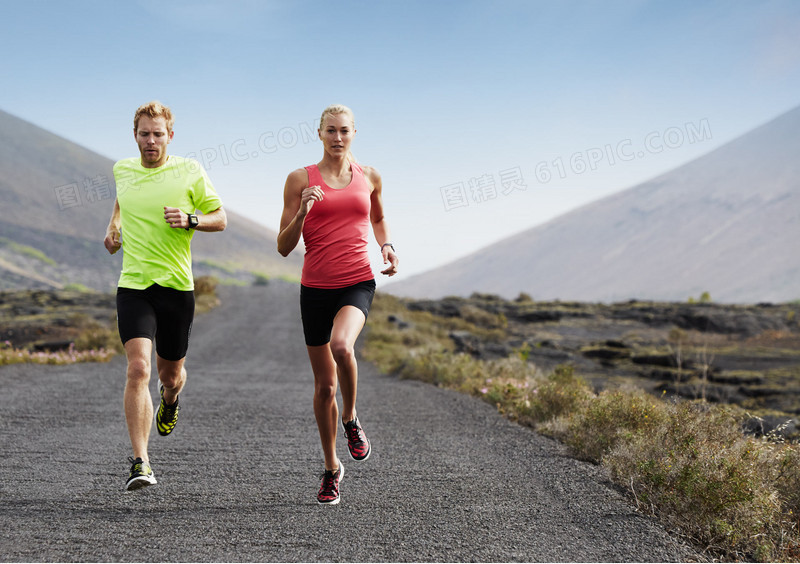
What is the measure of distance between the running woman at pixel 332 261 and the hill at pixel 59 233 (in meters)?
66.2

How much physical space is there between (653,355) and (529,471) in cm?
1564

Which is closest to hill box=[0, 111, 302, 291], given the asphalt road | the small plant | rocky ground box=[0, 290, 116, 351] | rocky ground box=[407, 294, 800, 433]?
rocky ground box=[0, 290, 116, 351]

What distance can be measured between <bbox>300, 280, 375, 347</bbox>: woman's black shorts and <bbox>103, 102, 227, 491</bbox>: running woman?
91cm

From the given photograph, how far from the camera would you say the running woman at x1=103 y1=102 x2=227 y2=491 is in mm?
4312

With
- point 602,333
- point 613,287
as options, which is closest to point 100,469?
point 602,333

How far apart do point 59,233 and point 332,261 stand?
132421mm

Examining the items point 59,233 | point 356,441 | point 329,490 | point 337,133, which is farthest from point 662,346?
point 59,233

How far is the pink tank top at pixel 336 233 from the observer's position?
4070mm

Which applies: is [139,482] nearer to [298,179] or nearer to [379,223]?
[298,179]

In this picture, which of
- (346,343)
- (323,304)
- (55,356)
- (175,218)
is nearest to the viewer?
(346,343)

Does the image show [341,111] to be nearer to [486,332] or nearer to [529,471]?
[529,471]

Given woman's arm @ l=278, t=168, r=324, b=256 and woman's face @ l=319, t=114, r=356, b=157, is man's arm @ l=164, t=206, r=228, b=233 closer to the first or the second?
woman's arm @ l=278, t=168, r=324, b=256

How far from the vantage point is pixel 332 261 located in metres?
4.12

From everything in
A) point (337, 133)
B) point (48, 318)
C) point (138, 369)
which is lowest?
point (138, 369)
